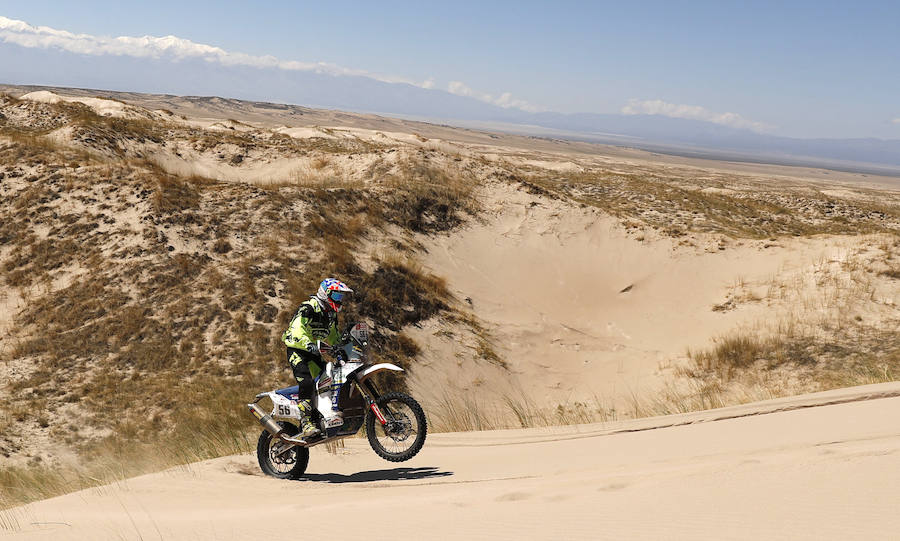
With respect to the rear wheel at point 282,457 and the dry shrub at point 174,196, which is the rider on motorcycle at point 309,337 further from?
the dry shrub at point 174,196

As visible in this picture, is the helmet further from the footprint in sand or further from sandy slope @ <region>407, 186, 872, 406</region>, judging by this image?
sandy slope @ <region>407, 186, 872, 406</region>

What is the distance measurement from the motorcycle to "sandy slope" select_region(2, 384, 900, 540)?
0.95 ft

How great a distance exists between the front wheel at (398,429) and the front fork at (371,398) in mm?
74

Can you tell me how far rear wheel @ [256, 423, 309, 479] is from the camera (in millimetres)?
6871

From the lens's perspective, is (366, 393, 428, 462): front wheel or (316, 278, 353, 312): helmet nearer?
(366, 393, 428, 462): front wheel

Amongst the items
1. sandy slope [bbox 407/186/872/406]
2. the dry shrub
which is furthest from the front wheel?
the dry shrub

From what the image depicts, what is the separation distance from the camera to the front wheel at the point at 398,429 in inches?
265

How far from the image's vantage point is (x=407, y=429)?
6.91 meters

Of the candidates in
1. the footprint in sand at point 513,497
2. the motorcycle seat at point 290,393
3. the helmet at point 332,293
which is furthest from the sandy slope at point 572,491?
the helmet at point 332,293

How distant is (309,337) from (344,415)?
1002mm

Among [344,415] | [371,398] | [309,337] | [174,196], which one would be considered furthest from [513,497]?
[174,196]

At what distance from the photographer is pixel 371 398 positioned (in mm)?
6812

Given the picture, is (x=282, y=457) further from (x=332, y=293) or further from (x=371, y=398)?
(x=332, y=293)

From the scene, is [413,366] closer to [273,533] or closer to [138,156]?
[273,533]
